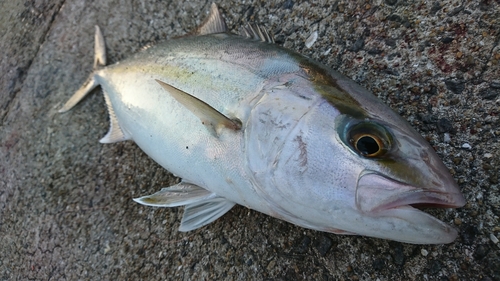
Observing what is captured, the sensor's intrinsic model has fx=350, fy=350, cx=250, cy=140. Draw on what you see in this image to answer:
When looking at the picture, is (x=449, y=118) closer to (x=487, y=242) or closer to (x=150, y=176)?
(x=487, y=242)

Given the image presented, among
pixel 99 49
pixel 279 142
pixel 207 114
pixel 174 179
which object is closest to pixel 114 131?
pixel 174 179

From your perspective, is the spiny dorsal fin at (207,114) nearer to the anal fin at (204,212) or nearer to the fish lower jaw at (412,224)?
the anal fin at (204,212)

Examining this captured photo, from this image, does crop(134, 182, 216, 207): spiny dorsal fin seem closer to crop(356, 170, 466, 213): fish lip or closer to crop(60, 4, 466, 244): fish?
crop(60, 4, 466, 244): fish

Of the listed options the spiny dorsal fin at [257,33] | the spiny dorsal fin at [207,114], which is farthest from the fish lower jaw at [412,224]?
the spiny dorsal fin at [257,33]

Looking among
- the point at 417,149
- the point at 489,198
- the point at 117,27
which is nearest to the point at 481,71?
the point at 489,198

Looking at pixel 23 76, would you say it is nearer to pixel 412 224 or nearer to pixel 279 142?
pixel 279 142

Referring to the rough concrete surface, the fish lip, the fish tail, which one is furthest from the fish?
the fish tail
